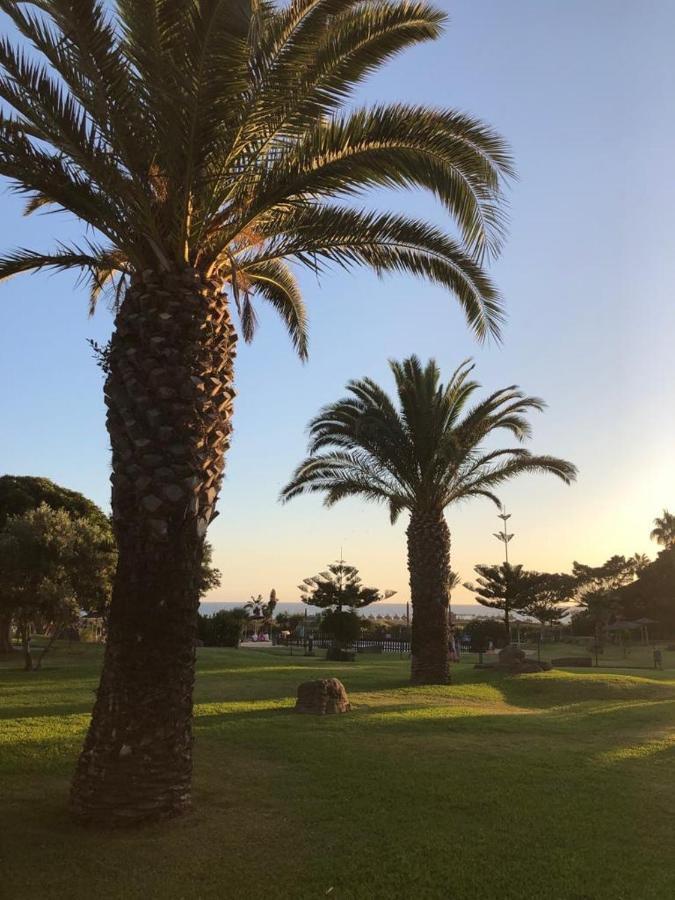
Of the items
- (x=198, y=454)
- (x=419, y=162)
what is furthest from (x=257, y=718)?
(x=419, y=162)

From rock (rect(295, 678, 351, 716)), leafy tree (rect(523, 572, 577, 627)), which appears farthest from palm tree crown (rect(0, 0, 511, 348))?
leafy tree (rect(523, 572, 577, 627))

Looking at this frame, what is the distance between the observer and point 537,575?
47.1 meters

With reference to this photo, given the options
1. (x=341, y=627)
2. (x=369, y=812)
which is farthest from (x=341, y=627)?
(x=369, y=812)

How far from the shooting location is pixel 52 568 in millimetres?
18500

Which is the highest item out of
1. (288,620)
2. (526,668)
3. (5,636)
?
(288,620)

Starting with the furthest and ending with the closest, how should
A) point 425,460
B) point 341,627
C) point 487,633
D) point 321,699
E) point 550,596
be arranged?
point 550,596
point 487,633
point 341,627
point 425,460
point 321,699

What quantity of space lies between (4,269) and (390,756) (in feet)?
22.9

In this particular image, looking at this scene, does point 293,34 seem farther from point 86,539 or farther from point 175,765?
point 86,539

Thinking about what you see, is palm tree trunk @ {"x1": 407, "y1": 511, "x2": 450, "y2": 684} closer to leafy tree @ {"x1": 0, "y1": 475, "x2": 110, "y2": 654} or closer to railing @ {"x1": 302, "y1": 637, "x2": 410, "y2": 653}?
leafy tree @ {"x1": 0, "y1": 475, "x2": 110, "y2": 654}

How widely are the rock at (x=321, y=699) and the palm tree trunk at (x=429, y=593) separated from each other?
637 cm

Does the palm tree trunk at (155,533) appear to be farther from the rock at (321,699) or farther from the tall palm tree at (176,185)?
the rock at (321,699)

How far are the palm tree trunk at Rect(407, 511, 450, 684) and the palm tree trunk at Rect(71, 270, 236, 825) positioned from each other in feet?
40.1

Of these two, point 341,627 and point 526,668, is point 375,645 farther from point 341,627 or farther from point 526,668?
point 526,668

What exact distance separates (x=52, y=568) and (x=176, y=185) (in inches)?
575
